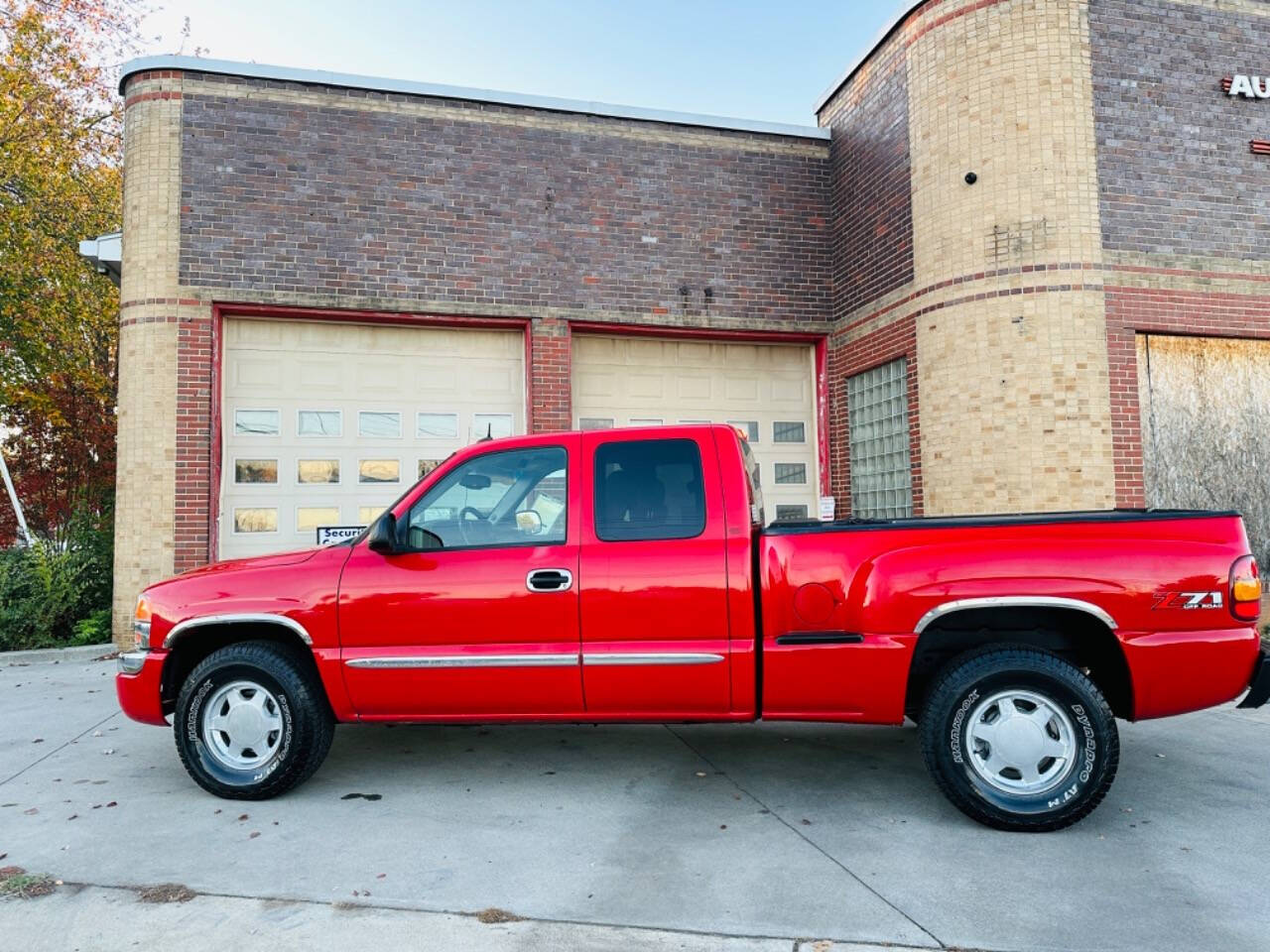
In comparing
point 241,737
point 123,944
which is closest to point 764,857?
point 123,944

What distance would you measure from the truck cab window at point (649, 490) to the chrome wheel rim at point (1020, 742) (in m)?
1.62

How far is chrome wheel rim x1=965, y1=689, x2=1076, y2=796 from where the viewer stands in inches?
160

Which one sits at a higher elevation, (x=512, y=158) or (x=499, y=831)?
(x=512, y=158)

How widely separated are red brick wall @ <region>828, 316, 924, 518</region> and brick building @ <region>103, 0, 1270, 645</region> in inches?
1.6

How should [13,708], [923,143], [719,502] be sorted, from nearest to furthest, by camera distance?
1. [719,502]
2. [13,708]
3. [923,143]

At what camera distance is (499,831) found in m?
4.18

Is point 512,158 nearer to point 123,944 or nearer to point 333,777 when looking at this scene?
point 333,777

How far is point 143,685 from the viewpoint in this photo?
4746mm

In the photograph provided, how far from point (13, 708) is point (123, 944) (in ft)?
16.6

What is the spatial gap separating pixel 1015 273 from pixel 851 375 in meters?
2.59

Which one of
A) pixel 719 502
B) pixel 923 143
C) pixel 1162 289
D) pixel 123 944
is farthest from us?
pixel 923 143

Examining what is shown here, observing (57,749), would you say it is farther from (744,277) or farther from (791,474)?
(744,277)

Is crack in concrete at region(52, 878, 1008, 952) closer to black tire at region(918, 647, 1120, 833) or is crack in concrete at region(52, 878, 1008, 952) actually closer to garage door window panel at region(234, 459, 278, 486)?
black tire at region(918, 647, 1120, 833)

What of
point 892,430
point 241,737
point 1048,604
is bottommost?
point 241,737
